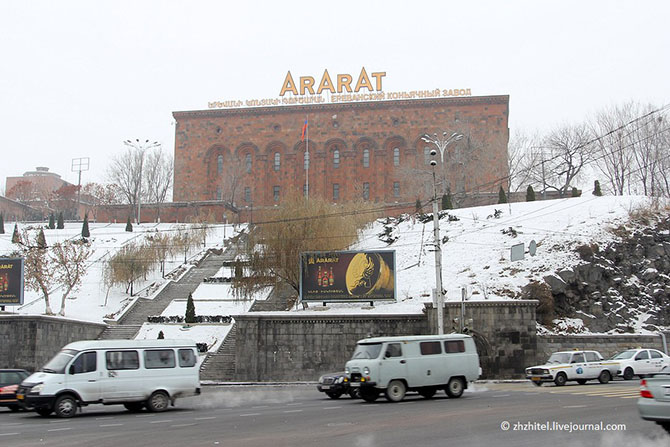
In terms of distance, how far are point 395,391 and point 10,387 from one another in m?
10.7

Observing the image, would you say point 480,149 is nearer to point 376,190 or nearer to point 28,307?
point 376,190

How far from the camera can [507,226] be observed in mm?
41625

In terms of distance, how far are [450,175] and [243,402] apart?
47.1 meters

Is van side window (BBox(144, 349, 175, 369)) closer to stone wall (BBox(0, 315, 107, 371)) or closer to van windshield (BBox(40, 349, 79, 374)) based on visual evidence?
van windshield (BBox(40, 349, 79, 374))

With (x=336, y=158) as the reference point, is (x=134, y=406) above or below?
below

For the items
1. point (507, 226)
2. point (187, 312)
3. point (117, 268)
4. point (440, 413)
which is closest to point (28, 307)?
point (117, 268)

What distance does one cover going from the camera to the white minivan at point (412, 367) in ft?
57.9

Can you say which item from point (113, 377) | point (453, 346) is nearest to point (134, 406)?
point (113, 377)

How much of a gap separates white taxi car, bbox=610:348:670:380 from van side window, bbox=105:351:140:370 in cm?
1753

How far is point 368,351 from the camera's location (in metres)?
18.4

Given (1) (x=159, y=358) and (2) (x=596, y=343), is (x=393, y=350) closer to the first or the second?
(1) (x=159, y=358)

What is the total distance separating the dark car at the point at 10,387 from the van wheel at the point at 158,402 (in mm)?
3725

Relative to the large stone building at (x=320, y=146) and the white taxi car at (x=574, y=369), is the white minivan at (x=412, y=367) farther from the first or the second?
the large stone building at (x=320, y=146)

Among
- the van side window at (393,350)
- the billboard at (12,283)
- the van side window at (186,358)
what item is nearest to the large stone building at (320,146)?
the billboard at (12,283)
